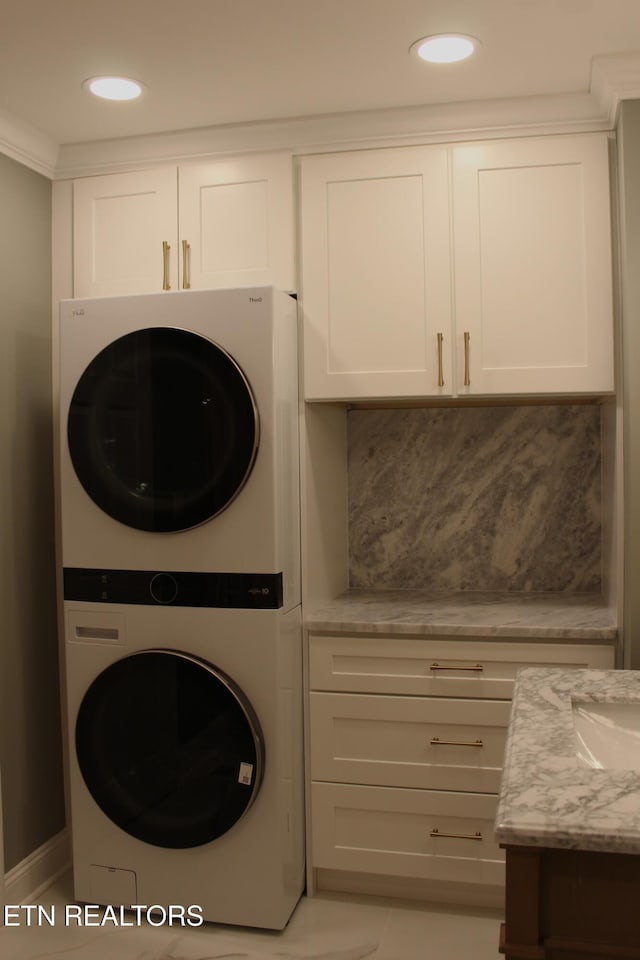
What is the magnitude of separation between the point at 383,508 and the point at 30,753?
1437mm

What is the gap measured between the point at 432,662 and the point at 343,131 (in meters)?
1.61

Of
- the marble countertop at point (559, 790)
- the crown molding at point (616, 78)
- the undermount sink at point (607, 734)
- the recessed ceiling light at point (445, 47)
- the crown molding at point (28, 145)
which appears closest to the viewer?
the marble countertop at point (559, 790)

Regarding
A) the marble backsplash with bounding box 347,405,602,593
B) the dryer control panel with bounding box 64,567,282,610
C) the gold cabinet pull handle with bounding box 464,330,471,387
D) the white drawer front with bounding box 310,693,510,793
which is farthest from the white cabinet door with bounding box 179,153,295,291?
the white drawer front with bounding box 310,693,510,793

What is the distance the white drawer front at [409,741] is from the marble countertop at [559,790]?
857 millimetres

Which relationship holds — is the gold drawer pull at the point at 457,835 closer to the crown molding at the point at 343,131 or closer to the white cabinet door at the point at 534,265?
the white cabinet door at the point at 534,265

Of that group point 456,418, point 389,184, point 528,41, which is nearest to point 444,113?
point 389,184

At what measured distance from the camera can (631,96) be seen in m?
2.33

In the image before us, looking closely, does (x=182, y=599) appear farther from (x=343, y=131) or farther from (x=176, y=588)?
(x=343, y=131)

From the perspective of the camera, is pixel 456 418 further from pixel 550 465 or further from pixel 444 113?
pixel 444 113

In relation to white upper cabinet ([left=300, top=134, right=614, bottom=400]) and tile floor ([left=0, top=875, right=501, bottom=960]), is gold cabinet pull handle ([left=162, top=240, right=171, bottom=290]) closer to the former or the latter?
white upper cabinet ([left=300, top=134, right=614, bottom=400])

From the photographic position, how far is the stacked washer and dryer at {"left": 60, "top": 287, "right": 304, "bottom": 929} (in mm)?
2389

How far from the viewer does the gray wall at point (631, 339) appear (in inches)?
92.6

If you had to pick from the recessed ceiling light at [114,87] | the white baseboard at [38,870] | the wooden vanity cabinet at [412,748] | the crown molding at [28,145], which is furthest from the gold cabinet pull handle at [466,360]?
the white baseboard at [38,870]

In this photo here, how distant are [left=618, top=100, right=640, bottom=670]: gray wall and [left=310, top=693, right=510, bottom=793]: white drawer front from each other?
Result: 1.58ft
